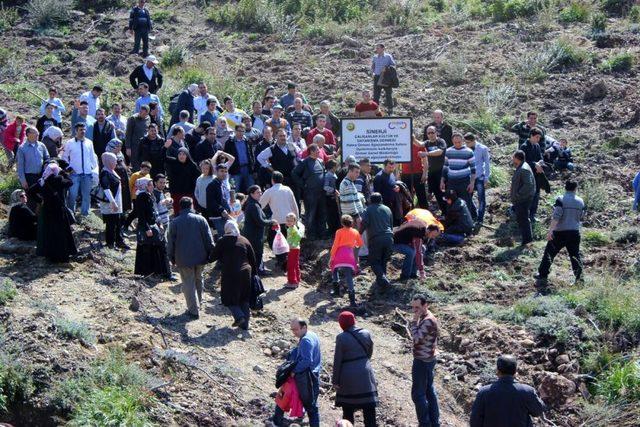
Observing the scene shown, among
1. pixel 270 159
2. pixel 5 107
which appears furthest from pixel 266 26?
pixel 270 159

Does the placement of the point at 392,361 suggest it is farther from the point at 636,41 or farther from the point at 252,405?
the point at 636,41

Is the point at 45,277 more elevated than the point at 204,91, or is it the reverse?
the point at 204,91

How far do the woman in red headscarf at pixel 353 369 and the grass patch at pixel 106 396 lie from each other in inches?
91.1

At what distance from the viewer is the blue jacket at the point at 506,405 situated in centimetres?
1132

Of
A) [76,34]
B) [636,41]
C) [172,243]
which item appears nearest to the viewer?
[172,243]

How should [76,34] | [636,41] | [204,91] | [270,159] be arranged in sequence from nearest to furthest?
[270,159] < [204,91] < [636,41] < [76,34]

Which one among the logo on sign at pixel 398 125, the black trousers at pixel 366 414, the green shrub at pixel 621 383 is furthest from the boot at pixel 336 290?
the black trousers at pixel 366 414

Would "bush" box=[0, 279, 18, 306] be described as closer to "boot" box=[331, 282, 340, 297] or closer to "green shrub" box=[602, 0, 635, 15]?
"boot" box=[331, 282, 340, 297]

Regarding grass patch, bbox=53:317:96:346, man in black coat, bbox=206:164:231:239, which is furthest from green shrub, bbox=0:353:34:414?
man in black coat, bbox=206:164:231:239

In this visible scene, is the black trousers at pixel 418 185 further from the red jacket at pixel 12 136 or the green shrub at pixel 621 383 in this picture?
the red jacket at pixel 12 136

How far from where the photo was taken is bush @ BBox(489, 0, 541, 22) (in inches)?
1238

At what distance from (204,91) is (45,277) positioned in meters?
6.72

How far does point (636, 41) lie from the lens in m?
28.7

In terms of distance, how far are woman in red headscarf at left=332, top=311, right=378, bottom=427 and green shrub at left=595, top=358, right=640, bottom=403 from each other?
13.3ft
